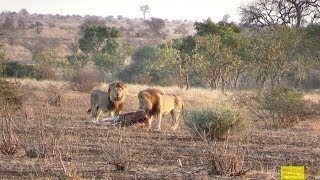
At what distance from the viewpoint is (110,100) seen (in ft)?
62.9

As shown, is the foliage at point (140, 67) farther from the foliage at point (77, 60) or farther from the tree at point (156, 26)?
the tree at point (156, 26)

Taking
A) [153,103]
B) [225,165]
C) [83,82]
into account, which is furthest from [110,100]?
[83,82]

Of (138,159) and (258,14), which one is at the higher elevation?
(258,14)

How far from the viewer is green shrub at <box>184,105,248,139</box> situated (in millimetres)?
15609

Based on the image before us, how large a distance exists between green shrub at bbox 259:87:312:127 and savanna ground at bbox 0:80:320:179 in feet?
1.20

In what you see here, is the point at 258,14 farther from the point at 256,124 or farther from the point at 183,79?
the point at 256,124

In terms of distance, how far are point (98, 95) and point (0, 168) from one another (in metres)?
9.20

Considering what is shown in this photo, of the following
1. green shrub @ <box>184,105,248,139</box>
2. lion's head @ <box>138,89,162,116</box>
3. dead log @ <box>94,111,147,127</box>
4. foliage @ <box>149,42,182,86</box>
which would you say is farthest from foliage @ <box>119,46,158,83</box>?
green shrub @ <box>184,105,248,139</box>

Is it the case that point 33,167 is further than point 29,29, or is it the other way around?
point 29,29

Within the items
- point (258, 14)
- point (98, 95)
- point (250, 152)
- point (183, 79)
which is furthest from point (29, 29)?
point (250, 152)

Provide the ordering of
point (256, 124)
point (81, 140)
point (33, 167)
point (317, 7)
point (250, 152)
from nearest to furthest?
point (33, 167) < point (250, 152) < point (81, 140) < point (256, 124) < point (317, 7)

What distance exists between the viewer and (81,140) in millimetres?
14609

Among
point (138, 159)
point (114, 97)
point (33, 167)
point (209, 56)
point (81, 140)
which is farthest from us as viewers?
point (209, 56)

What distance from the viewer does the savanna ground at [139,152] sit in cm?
1019
